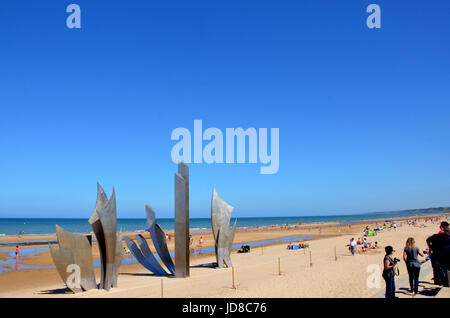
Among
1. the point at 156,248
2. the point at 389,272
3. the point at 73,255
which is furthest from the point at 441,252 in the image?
the point at 73,255

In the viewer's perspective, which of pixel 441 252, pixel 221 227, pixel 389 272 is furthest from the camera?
pixel 221 227

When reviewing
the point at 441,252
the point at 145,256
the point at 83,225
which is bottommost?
the point at 83,225

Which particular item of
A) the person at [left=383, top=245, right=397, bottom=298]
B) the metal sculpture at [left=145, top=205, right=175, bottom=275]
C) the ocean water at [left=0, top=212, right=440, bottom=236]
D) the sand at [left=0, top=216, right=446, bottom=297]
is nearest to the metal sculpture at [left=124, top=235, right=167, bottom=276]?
the sand at [left=0, top=216, right=446, bottom=297]

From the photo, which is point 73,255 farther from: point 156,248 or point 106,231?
point 156,248

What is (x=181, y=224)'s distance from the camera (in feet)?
45.1

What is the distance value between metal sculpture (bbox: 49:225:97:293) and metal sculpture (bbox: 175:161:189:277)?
361 centimetres

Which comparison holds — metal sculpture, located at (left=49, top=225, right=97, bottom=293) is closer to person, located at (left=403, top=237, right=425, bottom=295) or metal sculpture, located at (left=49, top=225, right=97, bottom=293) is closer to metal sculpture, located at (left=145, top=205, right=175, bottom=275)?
metal sculpture, located at (left=145, top=205, right=175, bottom=275)

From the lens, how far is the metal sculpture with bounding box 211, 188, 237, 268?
1562 cm

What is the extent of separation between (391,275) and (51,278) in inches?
638

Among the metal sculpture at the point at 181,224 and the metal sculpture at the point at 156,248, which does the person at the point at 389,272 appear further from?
the metal sculpture at the point at 156,248

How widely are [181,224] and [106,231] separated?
329 centimetres
